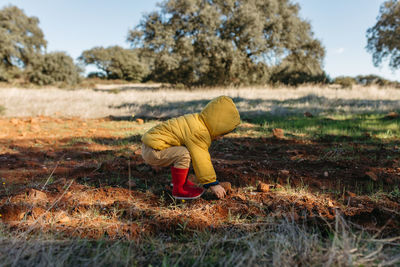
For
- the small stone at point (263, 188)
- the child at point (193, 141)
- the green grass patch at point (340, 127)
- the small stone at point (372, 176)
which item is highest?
the child at point (193, 141)

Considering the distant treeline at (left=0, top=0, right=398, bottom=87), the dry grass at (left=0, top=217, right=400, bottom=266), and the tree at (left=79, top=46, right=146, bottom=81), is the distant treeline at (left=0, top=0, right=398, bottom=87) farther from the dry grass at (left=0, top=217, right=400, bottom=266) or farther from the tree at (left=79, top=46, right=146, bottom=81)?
the tree at (left=79, top=46, right=146, bottom=81)

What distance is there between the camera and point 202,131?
8.23 feet

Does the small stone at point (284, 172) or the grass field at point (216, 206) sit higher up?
the small stone at point (284, 172)

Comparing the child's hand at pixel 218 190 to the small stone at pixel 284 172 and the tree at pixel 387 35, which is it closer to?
the small stone at pixel 284 172

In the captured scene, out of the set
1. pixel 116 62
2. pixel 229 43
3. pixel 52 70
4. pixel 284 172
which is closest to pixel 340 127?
pixel 284 172

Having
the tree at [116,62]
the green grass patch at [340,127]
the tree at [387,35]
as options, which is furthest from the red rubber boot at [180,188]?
the tree at [116,62]

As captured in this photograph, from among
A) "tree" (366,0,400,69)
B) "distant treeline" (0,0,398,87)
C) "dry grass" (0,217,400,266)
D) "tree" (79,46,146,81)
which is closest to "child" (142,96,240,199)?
"dry grass" (0,217,400,266)

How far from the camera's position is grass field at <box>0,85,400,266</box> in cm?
158

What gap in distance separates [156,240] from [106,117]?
7.67 metres

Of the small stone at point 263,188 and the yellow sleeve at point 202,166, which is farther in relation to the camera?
the small stone at point 263,188

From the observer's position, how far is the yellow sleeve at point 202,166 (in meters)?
2.42

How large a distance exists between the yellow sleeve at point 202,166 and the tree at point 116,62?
46.8 meters

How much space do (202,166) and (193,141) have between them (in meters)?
0.24

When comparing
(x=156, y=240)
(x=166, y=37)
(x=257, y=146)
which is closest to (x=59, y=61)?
(x=166, y=37)
